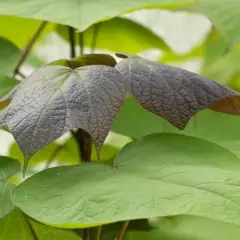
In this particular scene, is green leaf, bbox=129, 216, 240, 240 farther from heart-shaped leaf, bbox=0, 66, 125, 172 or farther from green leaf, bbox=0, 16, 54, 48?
green leaf, bbox=0, 16, 54, 48

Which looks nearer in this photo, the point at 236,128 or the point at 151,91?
the point at 151,91

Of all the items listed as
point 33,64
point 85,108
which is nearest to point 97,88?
point 85,108

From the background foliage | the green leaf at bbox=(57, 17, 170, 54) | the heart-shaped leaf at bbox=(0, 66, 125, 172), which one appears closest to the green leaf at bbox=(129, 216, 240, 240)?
the background foliage

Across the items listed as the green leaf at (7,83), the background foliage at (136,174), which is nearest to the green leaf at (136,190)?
the background foliage at (136,174)

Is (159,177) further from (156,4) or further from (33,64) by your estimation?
(33,64)

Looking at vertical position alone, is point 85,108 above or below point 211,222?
above

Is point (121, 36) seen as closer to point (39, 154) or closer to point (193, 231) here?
point (39, 154)

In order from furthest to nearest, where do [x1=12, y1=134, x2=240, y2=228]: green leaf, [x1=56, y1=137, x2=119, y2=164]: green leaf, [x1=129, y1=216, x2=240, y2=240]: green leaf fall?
[x1=56, y1=137, x2=119, y2=164]: green leaf < [x1=129, y1=216, x2=240, y2=240]: green leaf < [x1=12, y1=134, x2=240, y2=228]: green leaf
